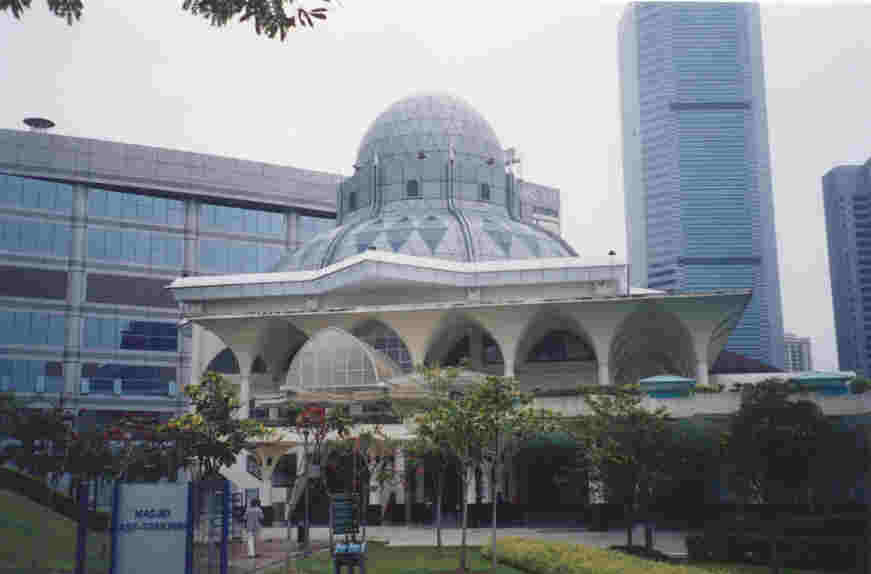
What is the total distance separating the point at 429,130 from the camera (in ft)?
222

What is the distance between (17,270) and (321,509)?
3399cm

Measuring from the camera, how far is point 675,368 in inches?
2315

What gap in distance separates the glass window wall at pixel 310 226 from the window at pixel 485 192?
22.9m

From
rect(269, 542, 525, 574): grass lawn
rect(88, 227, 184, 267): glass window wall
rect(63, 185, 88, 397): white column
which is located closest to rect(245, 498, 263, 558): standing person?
rect(269, 542, 525, 574): grass lawn

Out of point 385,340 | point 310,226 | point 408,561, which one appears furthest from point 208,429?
point 310,226

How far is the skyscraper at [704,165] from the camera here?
176 m

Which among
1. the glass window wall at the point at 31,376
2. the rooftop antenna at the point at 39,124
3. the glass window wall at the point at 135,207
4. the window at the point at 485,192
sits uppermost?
the rooftop antenna at the point at 39,124

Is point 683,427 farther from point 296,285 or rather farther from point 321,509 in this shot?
point 296,285

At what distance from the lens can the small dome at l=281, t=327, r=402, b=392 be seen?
159 ft

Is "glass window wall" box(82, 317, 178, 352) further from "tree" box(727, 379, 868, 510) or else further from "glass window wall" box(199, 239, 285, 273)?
"tree" box(727, 379, 868, 510)

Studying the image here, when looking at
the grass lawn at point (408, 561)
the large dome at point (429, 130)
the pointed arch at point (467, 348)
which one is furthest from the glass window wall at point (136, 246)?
the grass lawn at point (408, 561)

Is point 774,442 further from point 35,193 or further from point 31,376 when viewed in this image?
point 35,193

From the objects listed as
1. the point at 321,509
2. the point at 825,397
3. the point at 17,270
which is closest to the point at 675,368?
the point at 825,397

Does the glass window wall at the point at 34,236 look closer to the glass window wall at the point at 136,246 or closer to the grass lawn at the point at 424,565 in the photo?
the glass window wall at the point at 136,246
